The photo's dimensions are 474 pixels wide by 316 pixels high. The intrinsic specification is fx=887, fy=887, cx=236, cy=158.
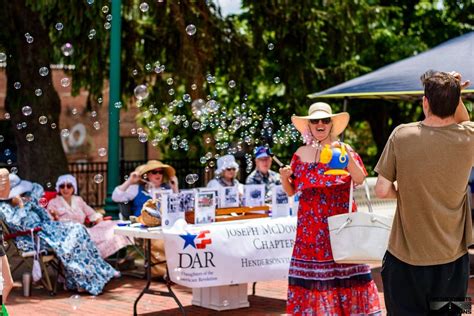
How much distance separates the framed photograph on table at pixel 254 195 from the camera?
861cm

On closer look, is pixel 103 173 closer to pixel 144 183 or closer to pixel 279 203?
pixel 144 183

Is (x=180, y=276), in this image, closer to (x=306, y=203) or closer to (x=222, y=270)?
(x=222, y=270)

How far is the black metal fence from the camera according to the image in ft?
63.4

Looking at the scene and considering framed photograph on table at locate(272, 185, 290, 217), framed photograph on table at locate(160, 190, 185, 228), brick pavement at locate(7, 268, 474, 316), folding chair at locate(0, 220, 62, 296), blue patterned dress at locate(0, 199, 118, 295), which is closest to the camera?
framed photograph on table at locate(160, 190, 185, 228)

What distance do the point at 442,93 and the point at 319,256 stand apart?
217 centimetres

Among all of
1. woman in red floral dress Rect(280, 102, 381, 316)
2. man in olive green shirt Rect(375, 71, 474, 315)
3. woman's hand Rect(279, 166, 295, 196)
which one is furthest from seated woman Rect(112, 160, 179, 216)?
man in olive green shirt Rect(375, 71, 474, 315)

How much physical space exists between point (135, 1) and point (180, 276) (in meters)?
8.51

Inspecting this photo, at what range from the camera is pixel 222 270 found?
297 inches

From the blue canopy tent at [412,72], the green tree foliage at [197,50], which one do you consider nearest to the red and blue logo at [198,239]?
the blue canopy tent at [412,72]

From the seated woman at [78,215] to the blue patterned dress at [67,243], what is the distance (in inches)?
15.1

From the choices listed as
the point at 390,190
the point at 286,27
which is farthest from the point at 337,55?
the point at 390,190

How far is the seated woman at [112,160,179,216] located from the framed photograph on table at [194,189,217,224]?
6.15ft

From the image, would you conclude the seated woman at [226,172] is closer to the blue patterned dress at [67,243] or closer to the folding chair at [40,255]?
the blue patterned dress at [67,243]

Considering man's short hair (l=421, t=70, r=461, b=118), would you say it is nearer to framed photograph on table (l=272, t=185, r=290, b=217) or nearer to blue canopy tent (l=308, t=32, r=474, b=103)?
framed photograph on table (l=272, t=185, r=290, b=217)
